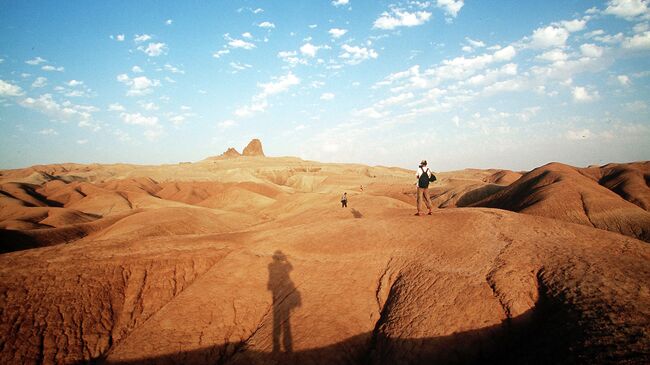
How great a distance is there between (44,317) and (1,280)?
202cm

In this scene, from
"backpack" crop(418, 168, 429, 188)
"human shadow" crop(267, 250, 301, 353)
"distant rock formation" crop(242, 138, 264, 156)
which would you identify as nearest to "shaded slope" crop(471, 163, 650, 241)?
"backpack" crop(418, 168, 429, 188)

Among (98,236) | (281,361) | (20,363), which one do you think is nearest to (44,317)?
(20,363)

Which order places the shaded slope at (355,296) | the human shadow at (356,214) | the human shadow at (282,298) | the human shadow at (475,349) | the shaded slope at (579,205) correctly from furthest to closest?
the shaded slope at (579,205), the human shadow at (356,214), the human shadow at (282,298), the shaded slope at (355,296), the human shadow at (475,349)

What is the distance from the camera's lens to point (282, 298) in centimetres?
973

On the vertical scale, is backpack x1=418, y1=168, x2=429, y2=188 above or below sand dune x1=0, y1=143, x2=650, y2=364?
above

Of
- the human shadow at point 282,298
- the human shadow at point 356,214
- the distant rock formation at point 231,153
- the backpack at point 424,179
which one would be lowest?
the human shadow at point 282,298

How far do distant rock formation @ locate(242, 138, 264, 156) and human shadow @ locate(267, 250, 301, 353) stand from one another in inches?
4826

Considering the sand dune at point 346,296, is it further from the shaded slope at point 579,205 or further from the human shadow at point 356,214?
the shaded slope at point 579,205

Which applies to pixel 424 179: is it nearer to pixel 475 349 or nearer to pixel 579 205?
pixel 475 349

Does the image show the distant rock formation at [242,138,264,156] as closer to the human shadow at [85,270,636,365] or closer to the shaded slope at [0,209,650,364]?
the shaded slope at [0,209,650,364]

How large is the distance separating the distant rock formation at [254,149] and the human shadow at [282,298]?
402ft

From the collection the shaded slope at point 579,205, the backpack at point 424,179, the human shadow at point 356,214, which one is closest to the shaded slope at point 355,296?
the backpack at point 424,179

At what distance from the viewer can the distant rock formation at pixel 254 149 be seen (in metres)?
130

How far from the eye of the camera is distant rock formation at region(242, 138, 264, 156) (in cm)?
13049
